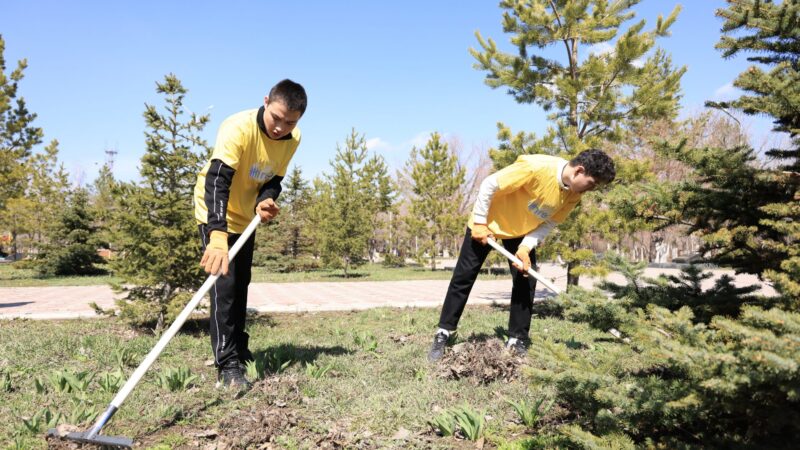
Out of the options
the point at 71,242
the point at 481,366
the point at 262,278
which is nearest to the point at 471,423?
the point at 481,366

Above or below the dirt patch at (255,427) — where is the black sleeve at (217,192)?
above

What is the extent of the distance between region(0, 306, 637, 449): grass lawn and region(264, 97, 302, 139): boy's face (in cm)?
165

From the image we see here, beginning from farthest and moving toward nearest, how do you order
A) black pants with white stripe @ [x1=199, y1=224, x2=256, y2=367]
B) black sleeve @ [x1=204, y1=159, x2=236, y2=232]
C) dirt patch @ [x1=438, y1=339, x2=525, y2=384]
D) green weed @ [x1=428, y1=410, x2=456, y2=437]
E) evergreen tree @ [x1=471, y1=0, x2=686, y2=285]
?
evergreen tree @ [x1=471, y1=0, x2=686, y2=285] < dirt patch @ [x1=438, y1=339, x2=525, y2=384] < black pants with white stripe @ [x1=199, y1=224, x2=256, y2=367] < black sleeve @ [x1=204, y1=159, x2=236, y2=232] < green weed @ [x1=428, y1=410, x2=456, y2=437]

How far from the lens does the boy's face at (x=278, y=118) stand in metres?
3.06

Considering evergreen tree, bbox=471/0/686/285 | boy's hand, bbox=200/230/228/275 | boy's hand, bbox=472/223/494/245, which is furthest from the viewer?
evergreen tree, bbox=471/0/686/285

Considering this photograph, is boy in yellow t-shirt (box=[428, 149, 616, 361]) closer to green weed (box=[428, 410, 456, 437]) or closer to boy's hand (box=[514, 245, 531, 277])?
boy's hand (box=[514, 245, 531, 277])

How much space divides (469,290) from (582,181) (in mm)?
1312

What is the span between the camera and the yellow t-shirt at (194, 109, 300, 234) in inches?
123

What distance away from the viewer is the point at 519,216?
4.15 m

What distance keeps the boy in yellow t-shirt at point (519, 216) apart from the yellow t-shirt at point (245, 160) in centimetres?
155

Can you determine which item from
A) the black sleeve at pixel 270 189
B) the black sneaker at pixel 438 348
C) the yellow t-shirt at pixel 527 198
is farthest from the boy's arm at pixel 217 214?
the yellow t-shirt at pixel 527 198

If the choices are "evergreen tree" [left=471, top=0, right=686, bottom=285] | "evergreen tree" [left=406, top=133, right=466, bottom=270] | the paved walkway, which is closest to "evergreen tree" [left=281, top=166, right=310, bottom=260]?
"evergreen tree" [left=406, top=133, right=466, bottom=270]

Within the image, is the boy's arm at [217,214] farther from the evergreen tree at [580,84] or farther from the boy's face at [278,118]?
the evergreen tree at [580,84]

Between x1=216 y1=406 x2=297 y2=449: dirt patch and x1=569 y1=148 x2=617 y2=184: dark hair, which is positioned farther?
x1=569 y1=148 x2=617 y2=184: dark hair
